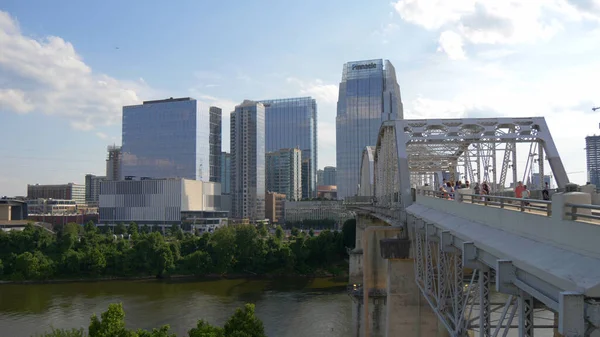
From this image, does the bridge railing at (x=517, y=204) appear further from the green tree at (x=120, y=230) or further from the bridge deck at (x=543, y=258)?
the green tree at (x=120, y=230)

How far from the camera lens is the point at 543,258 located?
700cm

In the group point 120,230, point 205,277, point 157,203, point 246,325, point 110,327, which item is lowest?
point 205,277

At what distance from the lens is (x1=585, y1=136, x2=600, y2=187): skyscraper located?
37.2m

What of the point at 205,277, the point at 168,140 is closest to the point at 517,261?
the point at 205,277

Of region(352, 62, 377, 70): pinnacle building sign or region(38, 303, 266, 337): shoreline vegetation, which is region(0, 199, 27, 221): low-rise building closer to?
region(38, 303, 266, 337): shoreline vegetation

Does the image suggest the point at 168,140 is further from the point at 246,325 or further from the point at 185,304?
the point at 246,325

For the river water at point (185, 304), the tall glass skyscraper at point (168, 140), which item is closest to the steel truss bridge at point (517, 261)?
the river water at point (185, 304)

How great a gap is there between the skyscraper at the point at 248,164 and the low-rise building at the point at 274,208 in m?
8.01

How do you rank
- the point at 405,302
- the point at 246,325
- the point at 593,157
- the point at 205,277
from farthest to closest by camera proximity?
the point at 205,277
the point at 593,157
the point at 246,325
the point at 405,302

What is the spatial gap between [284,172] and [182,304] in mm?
147774

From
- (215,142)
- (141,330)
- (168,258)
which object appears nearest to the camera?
(141,330)

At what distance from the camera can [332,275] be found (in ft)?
218

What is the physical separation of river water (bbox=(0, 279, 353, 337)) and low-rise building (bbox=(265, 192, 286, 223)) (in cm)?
9872

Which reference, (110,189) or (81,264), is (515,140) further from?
(110,189)
